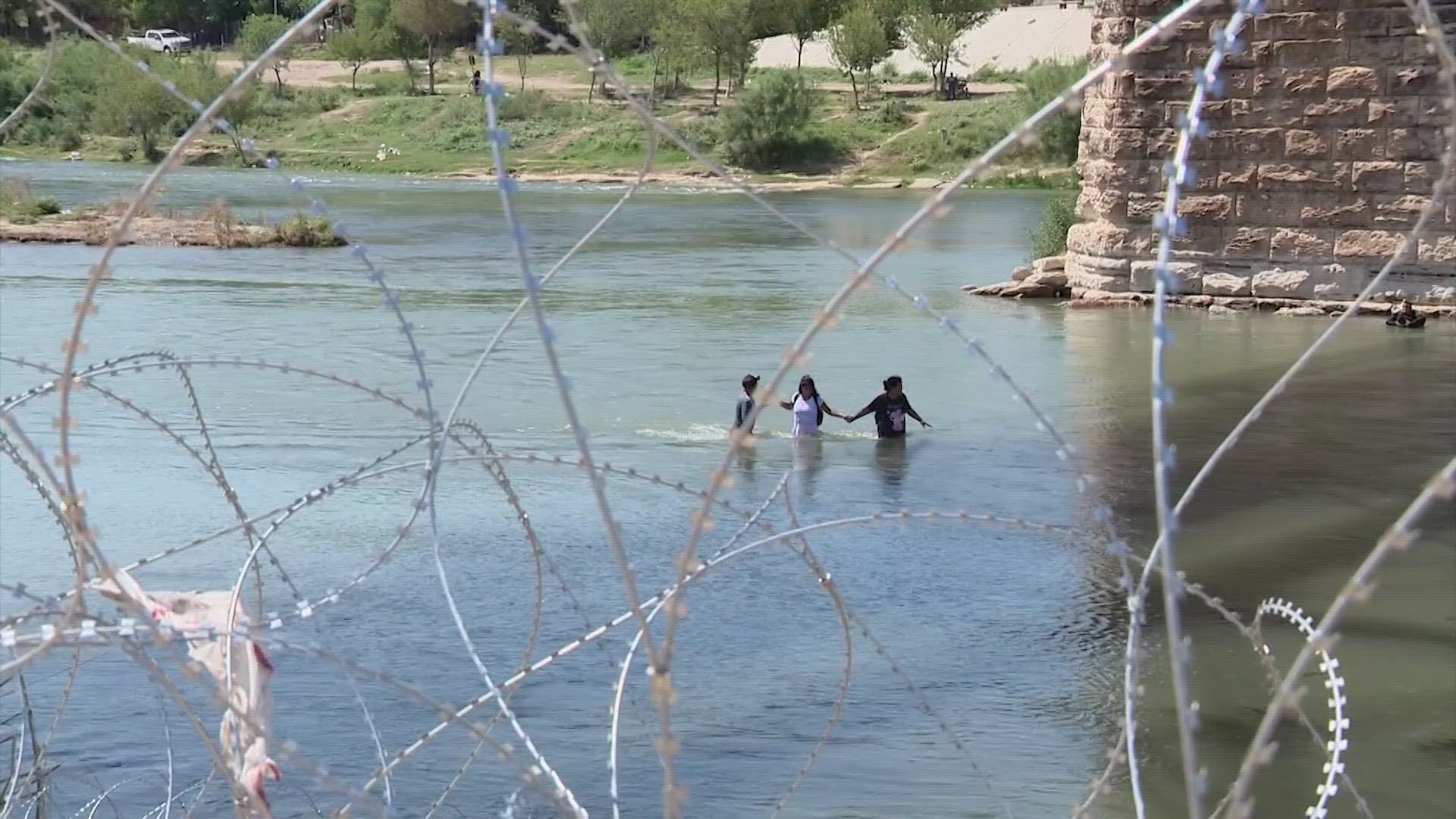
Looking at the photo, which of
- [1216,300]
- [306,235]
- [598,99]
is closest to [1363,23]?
[1216,300]

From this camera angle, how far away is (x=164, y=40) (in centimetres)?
9244

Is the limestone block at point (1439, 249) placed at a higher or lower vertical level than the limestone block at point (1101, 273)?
higher

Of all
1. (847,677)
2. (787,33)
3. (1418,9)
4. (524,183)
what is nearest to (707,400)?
(847,677)

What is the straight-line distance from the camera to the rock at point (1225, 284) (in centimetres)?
2431

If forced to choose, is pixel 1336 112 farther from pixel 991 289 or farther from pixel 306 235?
pixel 306 235

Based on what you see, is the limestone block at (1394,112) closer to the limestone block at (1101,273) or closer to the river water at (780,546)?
the river water at (780,546)

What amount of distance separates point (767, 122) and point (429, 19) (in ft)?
86.9

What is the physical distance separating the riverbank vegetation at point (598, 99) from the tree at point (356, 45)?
0.14 meters

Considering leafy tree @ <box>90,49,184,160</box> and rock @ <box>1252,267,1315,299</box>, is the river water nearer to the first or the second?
rock @ <box>1252,267,1315,299</box>

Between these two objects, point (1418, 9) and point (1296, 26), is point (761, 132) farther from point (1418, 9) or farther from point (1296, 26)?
point (1418, 9)

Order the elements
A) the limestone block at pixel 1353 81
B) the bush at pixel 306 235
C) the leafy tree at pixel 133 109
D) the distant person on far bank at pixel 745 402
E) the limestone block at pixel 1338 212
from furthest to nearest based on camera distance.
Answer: the leafy tree at pixel 133 109 → the bush at pixel 306 235 → the limestone block at pixel 1338 212 → the limestone block at pixel 1353 81 → the distant person on far bank at pixel 745 402

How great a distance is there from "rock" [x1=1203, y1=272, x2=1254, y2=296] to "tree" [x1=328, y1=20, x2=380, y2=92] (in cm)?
6842

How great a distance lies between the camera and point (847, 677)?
5410 mm

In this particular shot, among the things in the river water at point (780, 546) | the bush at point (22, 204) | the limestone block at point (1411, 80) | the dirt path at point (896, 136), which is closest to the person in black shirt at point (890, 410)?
the river water at point (780, 546)
